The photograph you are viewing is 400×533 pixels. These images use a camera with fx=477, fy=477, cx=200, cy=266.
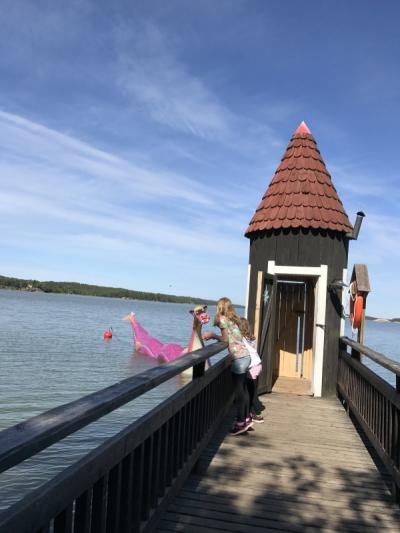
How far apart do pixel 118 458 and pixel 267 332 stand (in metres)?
5.72

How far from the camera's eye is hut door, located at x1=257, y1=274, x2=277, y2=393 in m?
7.68

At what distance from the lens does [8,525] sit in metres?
1.48

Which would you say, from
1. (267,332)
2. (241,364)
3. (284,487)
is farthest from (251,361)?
(267,332)

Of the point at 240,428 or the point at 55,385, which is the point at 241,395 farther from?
the point at 55,385

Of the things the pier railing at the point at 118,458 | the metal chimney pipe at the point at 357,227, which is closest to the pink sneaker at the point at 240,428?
the pier railing at the point at 118,458

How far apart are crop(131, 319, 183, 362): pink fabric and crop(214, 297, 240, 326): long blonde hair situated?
48.3ft

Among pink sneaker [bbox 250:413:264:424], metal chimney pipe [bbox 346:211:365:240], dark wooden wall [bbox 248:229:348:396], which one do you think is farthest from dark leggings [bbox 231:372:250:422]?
metal chimney pipe [bbox 346:211:365:240]

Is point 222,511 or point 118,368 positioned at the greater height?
point 222,511

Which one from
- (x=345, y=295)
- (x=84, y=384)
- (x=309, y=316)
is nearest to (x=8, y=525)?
(x=345, y=295)

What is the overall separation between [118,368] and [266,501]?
53.9ft

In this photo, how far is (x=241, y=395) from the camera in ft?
18.4

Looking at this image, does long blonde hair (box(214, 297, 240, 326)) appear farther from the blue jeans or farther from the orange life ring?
the orange life ring

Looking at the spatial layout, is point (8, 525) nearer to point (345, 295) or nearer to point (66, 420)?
point (66, 420)

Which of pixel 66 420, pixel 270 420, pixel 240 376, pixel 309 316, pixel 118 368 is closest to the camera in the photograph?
pixel 66 420
